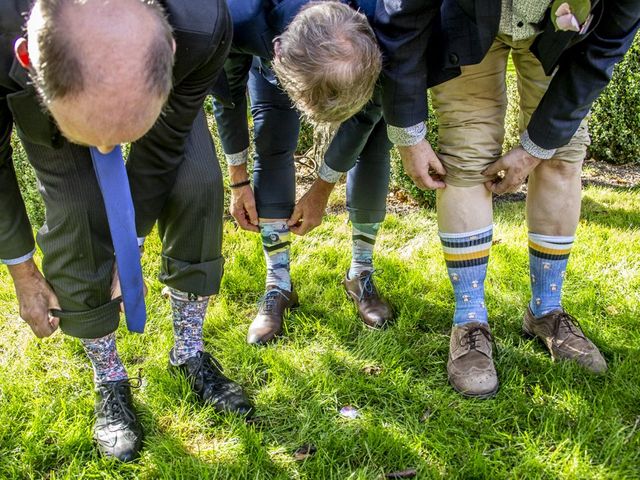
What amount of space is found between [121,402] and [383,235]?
5.96 feet

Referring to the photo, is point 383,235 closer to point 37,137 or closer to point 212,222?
point 212,222

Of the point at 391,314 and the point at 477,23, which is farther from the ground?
the point at 477,23

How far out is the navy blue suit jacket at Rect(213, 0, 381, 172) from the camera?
1.93 meters

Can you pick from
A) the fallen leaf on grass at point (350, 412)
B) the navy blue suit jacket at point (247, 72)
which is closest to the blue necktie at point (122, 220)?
the navy blue suit jacket at point (247, 72)

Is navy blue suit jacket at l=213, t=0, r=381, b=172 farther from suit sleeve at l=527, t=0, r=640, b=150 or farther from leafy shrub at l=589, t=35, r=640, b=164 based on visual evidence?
leafy shrub at l=589, t=35, r=640, b=164

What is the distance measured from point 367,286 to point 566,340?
2.66 ft

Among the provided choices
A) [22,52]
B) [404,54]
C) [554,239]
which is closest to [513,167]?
[554,239]

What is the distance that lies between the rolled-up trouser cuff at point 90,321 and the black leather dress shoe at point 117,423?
0.22 m

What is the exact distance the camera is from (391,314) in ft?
8.27

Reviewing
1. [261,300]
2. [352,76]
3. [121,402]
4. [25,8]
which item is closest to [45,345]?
[121,402]

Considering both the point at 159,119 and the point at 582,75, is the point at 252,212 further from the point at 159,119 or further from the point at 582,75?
the point at 582,75

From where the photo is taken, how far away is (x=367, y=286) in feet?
8.50

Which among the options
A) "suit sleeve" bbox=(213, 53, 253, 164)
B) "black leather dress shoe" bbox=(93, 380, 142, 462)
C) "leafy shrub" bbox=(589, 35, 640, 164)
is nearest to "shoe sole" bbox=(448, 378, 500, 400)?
"black leather dress shoe" bbox=(93, 380, 142, 462)

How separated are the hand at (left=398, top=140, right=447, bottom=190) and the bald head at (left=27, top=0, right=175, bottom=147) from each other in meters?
1.07
